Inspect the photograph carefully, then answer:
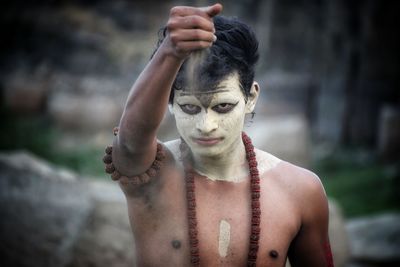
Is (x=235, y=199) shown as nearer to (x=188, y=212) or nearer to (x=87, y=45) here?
(x=188, y=212)

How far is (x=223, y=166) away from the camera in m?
2.82

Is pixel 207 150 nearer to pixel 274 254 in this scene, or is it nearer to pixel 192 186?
pixel 192 186

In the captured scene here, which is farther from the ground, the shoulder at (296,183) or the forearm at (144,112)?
the forearm at (144,112)

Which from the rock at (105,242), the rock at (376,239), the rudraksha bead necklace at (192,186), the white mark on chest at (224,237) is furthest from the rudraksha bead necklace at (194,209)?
the rock at (376,239)

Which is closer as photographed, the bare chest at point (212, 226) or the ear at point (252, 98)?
the bare chest at point (212, 226)

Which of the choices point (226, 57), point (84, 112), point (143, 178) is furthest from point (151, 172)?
point (84, 112)

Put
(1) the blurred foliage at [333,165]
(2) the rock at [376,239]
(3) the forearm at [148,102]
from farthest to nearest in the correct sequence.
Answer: (1) the blurred foliage at [333,165] → (2) the rock at [376,239] → (3) the forearm at [148,102]

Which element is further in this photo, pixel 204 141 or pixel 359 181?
pixel 359 181

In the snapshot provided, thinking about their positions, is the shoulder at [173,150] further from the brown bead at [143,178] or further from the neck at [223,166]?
the brown bead at [143,178]

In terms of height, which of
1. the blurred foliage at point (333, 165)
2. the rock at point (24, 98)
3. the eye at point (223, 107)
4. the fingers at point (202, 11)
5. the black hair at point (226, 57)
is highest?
the fingers at point (202, 11)

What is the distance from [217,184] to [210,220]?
0.22 meters

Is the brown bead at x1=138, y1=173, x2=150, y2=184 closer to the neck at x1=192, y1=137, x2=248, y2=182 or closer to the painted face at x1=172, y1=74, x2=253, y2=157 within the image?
the painted face at x1=172, y1=74, x2=253, y2=157

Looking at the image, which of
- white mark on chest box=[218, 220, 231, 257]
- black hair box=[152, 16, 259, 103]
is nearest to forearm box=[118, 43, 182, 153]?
black hair box=[152, 16, 259, 103]

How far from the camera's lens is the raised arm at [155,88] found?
198 cm
